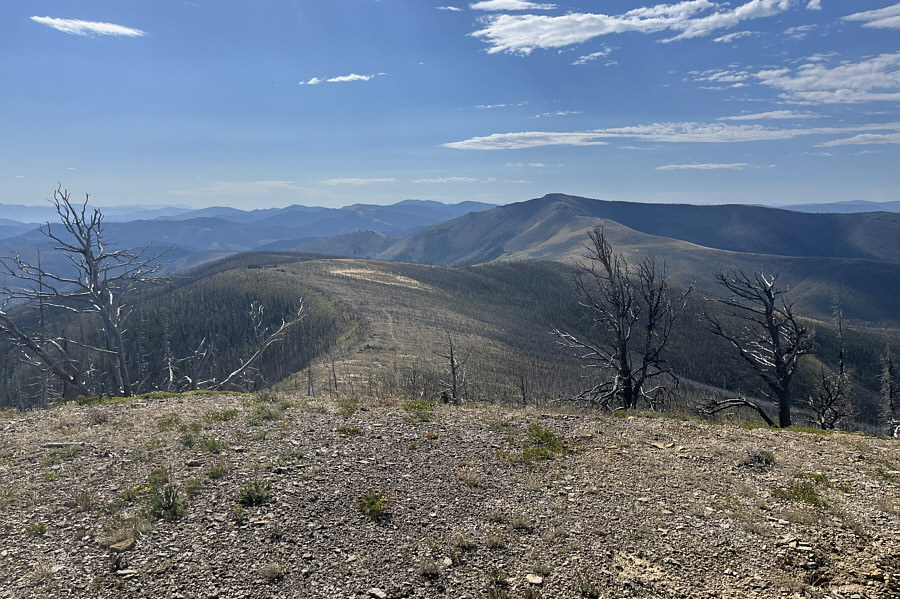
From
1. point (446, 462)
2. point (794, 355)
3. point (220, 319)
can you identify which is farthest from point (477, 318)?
point (446, 462)

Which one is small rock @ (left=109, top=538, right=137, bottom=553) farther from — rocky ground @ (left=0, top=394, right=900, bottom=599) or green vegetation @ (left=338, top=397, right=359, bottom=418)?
green vegetation @ (left=338, top=397, right=359, bottom=418)

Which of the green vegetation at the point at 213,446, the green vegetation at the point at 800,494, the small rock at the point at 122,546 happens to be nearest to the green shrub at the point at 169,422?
the green vegetation at the point at 213,446

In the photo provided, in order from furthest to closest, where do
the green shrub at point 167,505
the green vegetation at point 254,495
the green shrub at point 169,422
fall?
the green shrub at point 169,422 < the green vegetation at point 254,495 < the green shrub at point 167,505

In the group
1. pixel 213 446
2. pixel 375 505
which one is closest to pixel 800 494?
pixel 375 505

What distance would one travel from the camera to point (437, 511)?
1076 cm

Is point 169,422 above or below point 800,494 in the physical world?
below

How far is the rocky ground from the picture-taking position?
8.45 m

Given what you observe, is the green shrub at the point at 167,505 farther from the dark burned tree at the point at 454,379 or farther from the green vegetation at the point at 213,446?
the dark burned tree at the point at 454,379

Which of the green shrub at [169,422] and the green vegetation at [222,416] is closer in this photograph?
the green shrub at [169,422]

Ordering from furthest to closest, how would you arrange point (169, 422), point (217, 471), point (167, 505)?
point (169, 422)
point (217, 471)
point (167, 505)

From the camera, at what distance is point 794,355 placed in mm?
23156

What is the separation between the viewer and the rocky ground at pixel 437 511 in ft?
27.7

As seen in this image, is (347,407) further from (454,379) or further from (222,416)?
(454,379)

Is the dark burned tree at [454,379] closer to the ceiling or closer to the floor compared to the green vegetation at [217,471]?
closer to the floor
